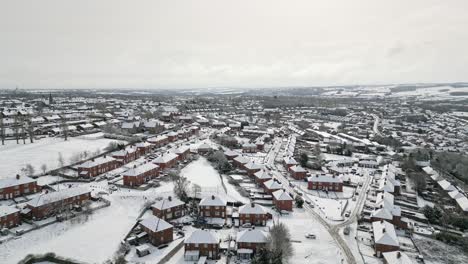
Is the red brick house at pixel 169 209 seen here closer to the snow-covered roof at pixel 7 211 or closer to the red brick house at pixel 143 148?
the snow-covered roof at pixel 7 211

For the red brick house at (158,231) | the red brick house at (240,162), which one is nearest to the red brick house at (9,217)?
the red brick house at (158,231)

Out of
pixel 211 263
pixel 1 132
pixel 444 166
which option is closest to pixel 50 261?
pixel 211 263

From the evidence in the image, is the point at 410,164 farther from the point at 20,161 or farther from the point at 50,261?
the point at 20,161

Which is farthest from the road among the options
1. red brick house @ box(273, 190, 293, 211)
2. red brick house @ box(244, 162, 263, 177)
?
red brick house @ box(244, 162, 263, 177)

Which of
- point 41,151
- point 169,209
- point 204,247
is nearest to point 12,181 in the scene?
point 169,209

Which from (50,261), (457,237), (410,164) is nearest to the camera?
(50,261)

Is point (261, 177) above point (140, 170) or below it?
below

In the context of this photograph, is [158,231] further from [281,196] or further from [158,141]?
[158,141]

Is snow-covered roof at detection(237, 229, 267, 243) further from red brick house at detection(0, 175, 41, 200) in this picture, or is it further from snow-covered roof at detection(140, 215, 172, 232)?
red brick house at detection(0, 175, 41, 200)
